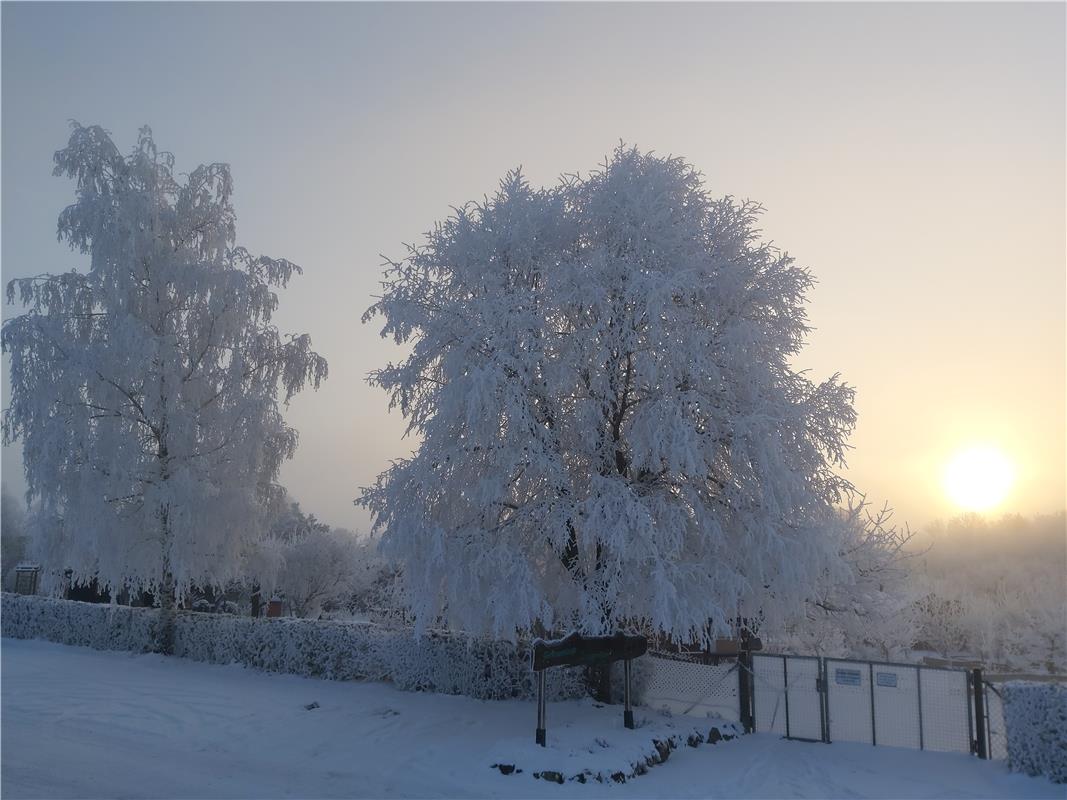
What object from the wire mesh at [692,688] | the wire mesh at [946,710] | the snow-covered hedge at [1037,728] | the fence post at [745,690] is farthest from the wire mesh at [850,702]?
the snow-covered hedge at [1037,728]

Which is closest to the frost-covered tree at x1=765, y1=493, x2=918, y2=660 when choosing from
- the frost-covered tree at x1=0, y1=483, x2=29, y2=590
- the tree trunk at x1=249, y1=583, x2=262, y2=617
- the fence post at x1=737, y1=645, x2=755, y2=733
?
the fence post at x1=737, y1=645, x2=755, y2=733

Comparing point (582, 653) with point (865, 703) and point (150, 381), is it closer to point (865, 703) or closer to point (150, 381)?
point (865, 703)

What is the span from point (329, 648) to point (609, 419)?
25.9ft

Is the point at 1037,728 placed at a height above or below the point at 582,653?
below

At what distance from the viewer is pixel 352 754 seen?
1073 centimetres

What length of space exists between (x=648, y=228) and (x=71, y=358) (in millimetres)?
14074

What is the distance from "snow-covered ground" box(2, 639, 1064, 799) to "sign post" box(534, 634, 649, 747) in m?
0.44

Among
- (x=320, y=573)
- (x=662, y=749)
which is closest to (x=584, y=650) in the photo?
(x=662, y=749)

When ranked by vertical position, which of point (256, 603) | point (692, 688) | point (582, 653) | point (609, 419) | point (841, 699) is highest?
point (609, 419)

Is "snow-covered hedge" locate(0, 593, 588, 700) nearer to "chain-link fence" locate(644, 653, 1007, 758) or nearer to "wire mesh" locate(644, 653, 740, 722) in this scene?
"wire mesh" locate(644, 653, 740, 722)

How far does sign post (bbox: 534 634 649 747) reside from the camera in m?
10.8

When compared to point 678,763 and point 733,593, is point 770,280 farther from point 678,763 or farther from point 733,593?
point 678,763

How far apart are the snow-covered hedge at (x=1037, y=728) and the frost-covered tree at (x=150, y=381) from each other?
53.8ft

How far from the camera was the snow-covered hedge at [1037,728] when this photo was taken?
32.4 feet
